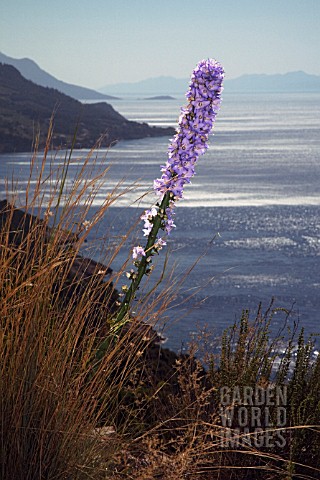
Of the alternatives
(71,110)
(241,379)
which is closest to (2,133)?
(71,110)

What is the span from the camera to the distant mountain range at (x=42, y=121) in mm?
120875

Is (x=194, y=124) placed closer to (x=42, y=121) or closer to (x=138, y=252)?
(x=138, y=252)

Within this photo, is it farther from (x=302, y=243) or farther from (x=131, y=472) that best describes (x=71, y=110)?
(x=131, y=472)

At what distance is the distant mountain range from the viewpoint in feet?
397

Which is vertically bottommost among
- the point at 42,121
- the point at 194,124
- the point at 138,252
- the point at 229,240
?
the point at 229,240

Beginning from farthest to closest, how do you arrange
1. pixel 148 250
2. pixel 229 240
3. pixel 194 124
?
pixel 229 240
pixel 148 250
pixel 194 124

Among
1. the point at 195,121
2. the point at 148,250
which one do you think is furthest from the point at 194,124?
the point at 148,250

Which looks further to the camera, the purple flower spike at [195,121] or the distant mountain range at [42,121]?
the distant mountain range at [42,121]

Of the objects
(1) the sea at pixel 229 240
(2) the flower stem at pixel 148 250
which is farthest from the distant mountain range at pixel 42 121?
(2) the flower stem at pixel 148 250

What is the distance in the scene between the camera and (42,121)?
134625 mm

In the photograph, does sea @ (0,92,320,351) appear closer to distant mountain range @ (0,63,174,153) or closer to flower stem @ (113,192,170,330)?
flower stem @ (113,192,170,330)

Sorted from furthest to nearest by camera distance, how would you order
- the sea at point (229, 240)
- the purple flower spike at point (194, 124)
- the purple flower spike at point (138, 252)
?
the sea at point (229, 240) → the purple flower spike at point (138, 252) → the purple flower spike at point (194, 124)

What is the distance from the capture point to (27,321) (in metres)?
3.58

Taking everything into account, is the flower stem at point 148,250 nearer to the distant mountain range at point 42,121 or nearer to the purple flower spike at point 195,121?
the purple flower spike at point 195,121
